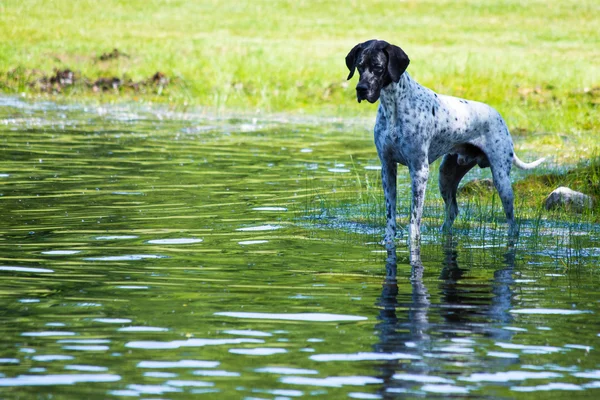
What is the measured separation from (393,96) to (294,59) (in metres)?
18.6

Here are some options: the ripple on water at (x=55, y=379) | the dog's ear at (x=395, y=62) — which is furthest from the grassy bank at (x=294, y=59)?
A: the ripple on water at (x=55, y=379)

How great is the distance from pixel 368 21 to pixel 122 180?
27.0m

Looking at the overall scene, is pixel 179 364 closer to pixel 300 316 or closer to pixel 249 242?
pixel 300 316

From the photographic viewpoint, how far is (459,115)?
10977 millimetres

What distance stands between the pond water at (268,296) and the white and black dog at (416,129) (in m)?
0.50

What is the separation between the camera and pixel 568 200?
12516 mm

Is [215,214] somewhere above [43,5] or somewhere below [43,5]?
below

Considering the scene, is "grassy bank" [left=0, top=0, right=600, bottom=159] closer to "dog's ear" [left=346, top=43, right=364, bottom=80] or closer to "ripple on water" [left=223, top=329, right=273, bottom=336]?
"dog's ear" [left=346, top=43, right=364, bottom=80]

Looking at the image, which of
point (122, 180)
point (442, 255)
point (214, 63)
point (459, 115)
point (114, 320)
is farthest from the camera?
point (214, 63)

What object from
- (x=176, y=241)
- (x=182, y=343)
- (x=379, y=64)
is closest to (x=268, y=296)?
→ (x=182, y=343)

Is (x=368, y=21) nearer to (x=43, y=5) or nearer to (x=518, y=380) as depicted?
(x=43, y=5)

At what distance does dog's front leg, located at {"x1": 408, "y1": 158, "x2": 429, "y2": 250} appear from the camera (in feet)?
34.6

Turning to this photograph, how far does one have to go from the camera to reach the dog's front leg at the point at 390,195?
10.6 metres

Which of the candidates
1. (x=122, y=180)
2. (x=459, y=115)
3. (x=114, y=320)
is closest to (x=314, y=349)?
(x=114, y=320)
